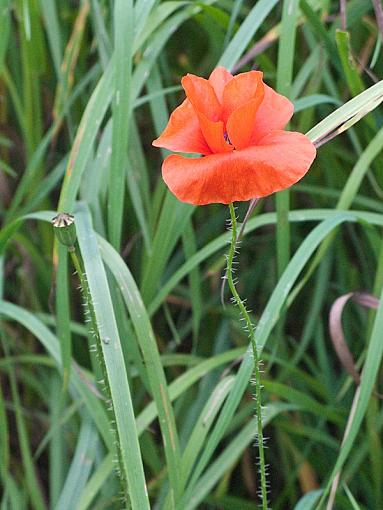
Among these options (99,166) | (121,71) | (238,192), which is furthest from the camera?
(99,166)

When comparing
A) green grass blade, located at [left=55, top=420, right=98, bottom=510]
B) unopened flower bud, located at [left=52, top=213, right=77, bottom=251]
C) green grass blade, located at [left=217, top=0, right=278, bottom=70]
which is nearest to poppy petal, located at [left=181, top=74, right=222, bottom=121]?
unopened flower bud, located at [left=52, top=213, right=77, bottom=251]

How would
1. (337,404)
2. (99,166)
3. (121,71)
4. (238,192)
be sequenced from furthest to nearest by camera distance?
(337,404) → (99,166) → (121,71) → (238,192)

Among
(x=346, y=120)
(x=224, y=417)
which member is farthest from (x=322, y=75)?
(x=224, y=417)

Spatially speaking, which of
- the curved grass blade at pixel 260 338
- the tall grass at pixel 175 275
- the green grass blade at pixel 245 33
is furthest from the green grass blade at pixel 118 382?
the green grass blade at pixel 245 33

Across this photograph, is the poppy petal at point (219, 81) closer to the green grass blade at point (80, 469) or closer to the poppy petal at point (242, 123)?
the poppy petal at point (242, 123)

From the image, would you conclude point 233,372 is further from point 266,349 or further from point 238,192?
point 238,192

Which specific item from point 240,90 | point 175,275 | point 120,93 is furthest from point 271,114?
point 175,275
